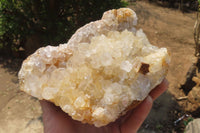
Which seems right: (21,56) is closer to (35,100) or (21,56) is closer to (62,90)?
(35,100)

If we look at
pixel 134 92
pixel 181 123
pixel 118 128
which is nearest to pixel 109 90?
pixel 134 92

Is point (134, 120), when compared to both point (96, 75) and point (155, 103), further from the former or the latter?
point (155, 103)

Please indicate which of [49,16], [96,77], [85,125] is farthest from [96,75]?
[49,16]

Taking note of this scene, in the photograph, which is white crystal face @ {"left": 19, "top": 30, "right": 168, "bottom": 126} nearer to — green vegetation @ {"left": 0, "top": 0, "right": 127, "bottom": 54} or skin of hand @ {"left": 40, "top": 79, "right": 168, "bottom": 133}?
skin of hand @ {"left": 40, "top": 79, "right": 168, "bottom": 133}

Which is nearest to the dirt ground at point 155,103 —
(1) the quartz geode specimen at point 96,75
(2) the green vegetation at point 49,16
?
(2) the green vegetation at point 49,16

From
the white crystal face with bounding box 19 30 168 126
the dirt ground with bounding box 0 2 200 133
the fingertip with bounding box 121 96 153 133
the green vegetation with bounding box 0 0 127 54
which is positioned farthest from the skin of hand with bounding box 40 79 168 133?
the green vegetation with bounding box 0 0 127 54
